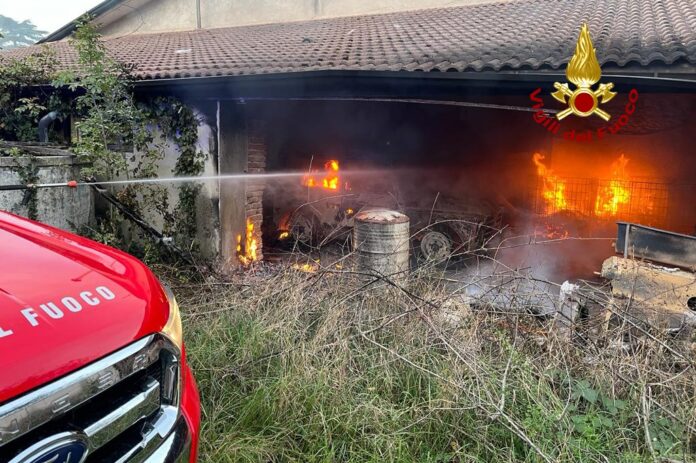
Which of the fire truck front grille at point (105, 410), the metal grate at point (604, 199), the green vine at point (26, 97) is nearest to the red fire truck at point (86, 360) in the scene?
the fire truck front grille at point (105, 410)

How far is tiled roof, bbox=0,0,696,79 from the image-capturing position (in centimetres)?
572

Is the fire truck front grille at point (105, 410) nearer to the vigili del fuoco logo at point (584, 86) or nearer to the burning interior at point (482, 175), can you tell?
the vigili del fuoco logo at point (584, 86)

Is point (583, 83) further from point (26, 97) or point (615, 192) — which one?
point (26, 97)

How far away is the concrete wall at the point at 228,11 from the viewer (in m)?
12.0

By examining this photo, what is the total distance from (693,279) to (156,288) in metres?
4.73

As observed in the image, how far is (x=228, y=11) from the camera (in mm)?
13273

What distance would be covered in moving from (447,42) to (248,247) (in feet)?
15.8

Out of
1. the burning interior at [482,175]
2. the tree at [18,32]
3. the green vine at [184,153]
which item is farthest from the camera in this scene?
the tree at [18,32]

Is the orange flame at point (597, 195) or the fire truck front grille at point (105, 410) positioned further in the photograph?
the orange flame at point (597, 195)

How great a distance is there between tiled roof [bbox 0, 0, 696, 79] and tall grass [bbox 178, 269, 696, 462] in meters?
3.60

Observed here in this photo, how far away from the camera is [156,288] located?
2041 mm

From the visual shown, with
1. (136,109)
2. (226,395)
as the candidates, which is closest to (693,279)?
(226,395)

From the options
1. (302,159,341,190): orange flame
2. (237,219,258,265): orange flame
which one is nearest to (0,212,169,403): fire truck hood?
(237,219,258,265): orange flame

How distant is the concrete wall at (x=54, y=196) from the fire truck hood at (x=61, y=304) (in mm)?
4435
